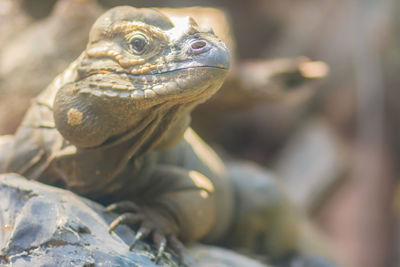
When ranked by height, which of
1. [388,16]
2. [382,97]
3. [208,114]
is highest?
[388,16]

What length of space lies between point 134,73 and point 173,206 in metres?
0.85

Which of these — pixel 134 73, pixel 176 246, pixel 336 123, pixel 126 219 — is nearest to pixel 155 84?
pixel 134 73

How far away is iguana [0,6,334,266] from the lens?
2.18 m

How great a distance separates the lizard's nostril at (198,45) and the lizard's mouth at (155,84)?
90mm

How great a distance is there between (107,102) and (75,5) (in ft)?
7.64

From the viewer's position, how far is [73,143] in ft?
7.84

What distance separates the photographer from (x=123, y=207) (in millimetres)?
2551

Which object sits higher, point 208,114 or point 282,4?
point 282,4

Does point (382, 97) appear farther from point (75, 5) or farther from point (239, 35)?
point (75, 5)

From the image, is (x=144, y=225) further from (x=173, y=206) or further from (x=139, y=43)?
(x=139, y=43)

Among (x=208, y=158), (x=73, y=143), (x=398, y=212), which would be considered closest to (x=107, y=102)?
(x=73, y=143)

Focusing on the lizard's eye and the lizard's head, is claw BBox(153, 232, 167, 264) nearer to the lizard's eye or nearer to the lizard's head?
the lizard's head

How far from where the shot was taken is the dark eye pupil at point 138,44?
226cm

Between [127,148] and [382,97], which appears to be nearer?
[127,148]
